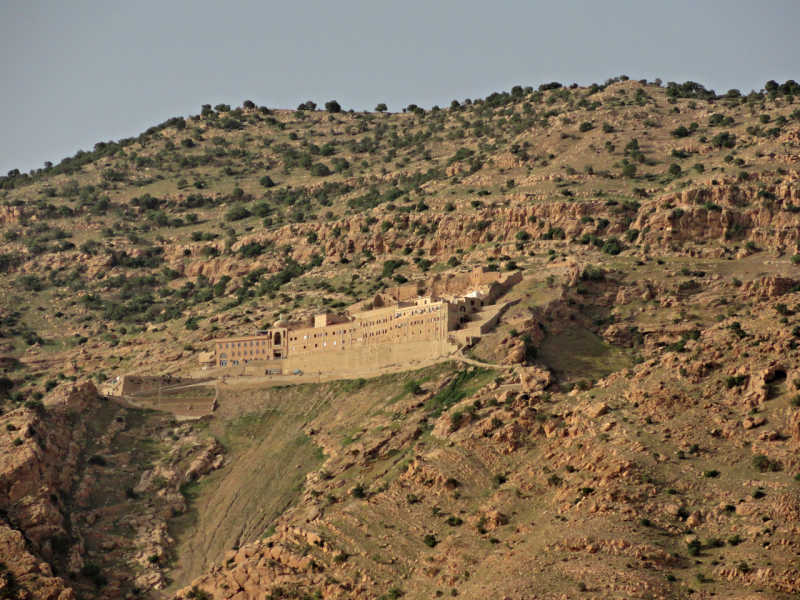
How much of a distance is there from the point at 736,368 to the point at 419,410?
2099 cm

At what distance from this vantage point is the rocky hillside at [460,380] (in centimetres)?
7138

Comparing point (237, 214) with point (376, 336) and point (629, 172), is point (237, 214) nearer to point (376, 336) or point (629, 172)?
point (629, 172)

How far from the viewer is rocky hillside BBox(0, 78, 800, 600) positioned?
71375 millimetres

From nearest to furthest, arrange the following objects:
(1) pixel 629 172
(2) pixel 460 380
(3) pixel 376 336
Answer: (2) pixel 460 380 < (3) pixel 376 336 < (1) pixel 629 172

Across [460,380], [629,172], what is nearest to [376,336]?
[460,380]

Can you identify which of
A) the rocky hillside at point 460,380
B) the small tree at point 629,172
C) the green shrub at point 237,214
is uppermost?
the small tree at point 629,172

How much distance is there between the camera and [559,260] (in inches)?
4358

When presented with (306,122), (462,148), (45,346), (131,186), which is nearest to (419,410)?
(45,346)

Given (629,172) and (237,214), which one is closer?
(629,172)

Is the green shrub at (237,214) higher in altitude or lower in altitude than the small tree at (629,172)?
lower

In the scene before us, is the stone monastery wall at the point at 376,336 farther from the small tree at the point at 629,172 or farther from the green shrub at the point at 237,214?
the green shrub at the point at 237,214

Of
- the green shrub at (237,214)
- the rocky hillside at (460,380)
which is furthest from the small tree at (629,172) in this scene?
the green shrub at (237,214)

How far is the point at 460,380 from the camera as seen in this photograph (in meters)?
92.6

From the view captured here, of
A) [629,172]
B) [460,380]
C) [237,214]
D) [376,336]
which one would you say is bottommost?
[460,380]
